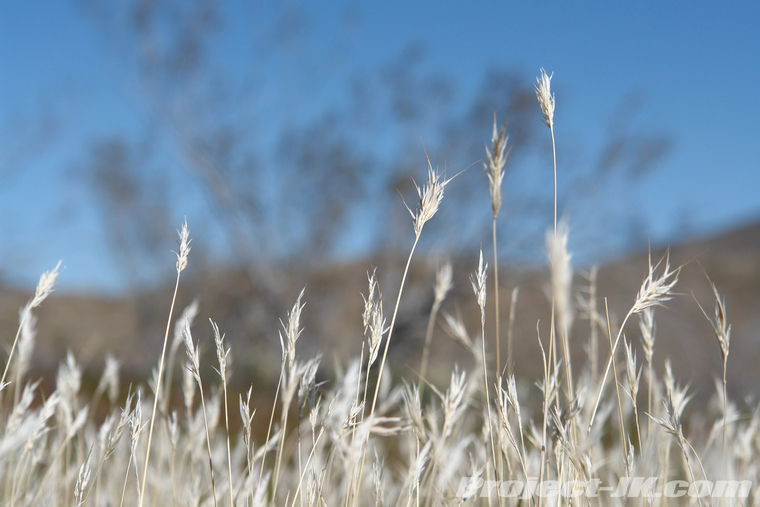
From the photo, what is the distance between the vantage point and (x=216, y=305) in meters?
8.93

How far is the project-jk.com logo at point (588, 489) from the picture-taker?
0.83 meters

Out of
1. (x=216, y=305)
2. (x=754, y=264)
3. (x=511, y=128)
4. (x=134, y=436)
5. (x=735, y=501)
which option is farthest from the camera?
(x=754, y=264)

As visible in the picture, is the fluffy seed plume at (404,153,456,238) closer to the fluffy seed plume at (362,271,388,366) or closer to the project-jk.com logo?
the fluffy seed plume at (362,271,388,366)

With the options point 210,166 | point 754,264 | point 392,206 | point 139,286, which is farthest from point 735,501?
point 754,264

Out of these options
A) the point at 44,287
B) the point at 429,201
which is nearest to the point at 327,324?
the point at 44,287

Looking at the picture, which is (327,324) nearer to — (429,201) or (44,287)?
(44,287)

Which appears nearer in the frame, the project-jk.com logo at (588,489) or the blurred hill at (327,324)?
the project-jk.com logo at (588,489)

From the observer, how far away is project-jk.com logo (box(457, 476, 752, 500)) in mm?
828

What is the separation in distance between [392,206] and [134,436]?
6.72 meters

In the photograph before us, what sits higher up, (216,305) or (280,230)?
(280,230)

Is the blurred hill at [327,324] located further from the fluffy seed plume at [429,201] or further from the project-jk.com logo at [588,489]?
the fluffy seed plume at [429,201]

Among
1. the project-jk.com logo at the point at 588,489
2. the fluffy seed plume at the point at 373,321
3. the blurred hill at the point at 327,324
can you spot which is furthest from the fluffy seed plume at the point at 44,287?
the blurred hill at the point at 327,324

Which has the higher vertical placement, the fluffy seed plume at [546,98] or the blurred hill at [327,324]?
the blurred hill at [327,324]

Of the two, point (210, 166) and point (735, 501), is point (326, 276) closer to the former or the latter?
point (210, 166)
